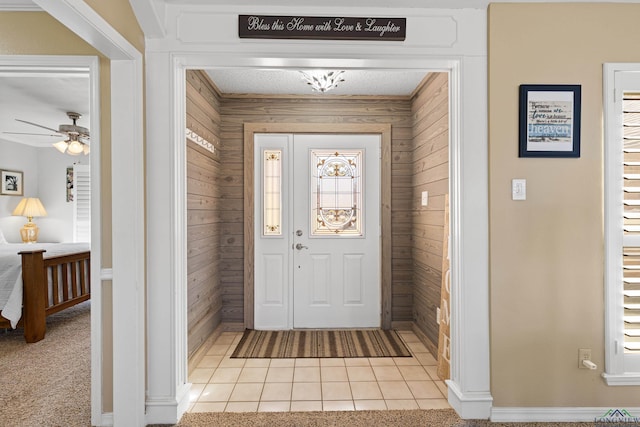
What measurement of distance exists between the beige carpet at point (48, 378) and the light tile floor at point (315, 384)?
2.41 ft

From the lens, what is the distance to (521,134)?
6.59 feet

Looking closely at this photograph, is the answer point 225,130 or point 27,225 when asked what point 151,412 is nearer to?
point 225,130

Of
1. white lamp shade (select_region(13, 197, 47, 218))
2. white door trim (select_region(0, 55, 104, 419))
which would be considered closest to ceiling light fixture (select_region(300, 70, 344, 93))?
white door trim (select_region(0, 55, 104, 419))

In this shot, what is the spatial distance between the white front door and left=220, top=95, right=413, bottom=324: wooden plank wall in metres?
0.18

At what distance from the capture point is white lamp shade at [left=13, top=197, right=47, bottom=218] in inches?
223

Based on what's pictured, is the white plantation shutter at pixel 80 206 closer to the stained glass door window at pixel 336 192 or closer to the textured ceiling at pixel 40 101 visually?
the textured ceiling at pixel 40 101

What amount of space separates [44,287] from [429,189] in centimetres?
374

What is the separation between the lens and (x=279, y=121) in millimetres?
3574

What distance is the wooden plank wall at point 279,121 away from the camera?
3.57 metres

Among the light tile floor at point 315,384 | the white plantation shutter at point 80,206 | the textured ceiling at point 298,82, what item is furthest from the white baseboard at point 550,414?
the white plantation shutter at point 80,206

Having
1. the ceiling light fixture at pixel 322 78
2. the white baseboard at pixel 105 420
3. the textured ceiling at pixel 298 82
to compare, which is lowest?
the white baseboard at pixel 105 420

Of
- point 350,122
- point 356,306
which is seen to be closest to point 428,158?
point 350,122

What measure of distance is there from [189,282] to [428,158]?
2233mm

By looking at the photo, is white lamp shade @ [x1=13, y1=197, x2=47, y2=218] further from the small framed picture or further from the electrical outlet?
the electrical outlet
